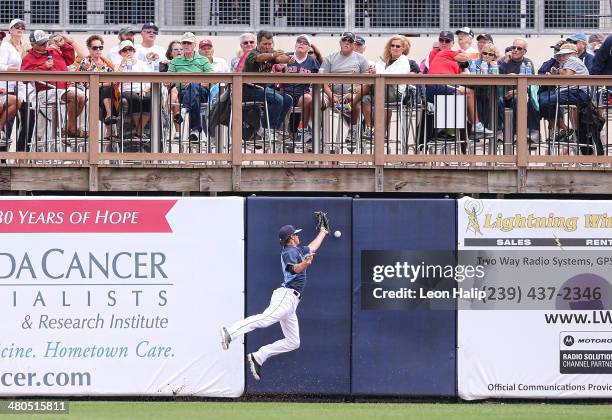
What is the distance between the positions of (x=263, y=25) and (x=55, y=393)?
9946 millimetres

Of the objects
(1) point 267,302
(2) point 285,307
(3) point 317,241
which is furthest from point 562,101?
(1) point 267,302

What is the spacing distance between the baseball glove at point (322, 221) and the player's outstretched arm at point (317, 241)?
0.03 meters

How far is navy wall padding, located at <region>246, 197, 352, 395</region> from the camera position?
18.7 m

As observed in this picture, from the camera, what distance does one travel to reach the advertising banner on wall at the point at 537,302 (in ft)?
61.5

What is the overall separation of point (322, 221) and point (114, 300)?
250 cm

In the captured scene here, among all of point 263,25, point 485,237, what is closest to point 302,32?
point 263,25

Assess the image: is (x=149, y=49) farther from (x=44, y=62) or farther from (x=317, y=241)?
(x=317, y=241)

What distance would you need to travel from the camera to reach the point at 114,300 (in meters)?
18.6

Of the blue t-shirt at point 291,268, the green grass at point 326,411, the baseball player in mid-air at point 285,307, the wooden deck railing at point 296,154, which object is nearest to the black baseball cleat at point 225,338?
the baseball player in mid-air at point 285,307

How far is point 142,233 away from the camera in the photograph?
18.8 metres

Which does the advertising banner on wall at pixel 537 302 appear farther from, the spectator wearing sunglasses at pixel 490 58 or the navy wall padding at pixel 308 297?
the spectator wearing sunglasses at pixel 490 58

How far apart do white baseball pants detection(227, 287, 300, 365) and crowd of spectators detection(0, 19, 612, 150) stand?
2.30m

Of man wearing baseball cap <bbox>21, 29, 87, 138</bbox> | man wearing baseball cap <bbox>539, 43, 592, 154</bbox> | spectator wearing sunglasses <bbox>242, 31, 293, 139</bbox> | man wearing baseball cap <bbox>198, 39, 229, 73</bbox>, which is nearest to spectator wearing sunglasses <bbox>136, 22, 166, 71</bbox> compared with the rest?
man wearing baseball cap <bbox>198, 39, 229, 73</bbox>

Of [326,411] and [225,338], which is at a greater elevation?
[225,338]
